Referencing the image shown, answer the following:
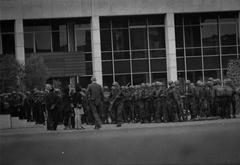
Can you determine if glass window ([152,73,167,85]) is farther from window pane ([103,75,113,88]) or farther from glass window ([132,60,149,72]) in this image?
window pane ([103,75,113,88])

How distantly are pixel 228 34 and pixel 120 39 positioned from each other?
8157 millimetres

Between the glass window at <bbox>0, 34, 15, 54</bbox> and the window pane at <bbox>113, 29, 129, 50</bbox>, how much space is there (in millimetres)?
7329

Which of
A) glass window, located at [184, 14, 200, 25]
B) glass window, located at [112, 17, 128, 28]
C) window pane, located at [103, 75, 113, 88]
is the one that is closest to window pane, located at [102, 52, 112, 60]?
window pane, located at [103, 75, 113, 88]

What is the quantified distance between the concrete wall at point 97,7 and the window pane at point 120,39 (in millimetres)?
1925

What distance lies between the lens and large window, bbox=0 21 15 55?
1590 inches

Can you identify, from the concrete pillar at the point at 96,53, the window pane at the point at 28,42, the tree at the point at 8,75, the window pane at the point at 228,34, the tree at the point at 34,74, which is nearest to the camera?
the tree at the point at 8,75

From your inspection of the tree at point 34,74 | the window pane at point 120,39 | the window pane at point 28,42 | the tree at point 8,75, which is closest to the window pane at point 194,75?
the window pane at point 120,39

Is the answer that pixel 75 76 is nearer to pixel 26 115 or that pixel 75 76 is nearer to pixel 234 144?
pixel 26 115

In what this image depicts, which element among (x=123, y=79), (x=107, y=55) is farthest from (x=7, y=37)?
(x=123, y=79)

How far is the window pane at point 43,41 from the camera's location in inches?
1617

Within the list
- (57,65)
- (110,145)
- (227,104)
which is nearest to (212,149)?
(110,145)

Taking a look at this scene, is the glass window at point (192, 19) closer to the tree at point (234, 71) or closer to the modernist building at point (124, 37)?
the modernist building at point (124, 37)

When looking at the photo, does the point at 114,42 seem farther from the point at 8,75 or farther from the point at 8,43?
the point at 8,75

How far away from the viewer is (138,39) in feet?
137
